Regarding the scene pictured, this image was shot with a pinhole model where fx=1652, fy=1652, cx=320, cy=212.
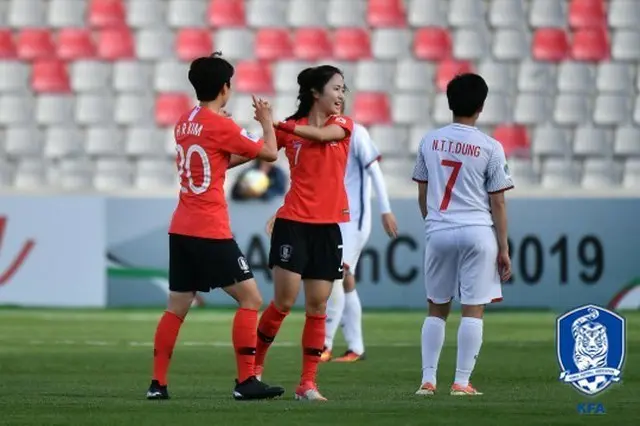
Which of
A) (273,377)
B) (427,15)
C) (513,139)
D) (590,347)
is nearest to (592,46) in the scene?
(513,139)

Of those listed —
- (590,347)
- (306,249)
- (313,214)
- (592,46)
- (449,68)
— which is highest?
(592,46)

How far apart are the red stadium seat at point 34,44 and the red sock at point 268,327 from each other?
12.6 metres

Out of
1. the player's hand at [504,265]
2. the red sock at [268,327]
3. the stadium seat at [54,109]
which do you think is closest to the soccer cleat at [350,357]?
the red sock at [268,327]

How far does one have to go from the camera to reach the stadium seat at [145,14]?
21.3 m

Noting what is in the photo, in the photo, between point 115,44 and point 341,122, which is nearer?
point 341,122

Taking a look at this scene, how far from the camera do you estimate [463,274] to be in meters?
9.25

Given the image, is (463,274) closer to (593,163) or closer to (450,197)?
(450,197)

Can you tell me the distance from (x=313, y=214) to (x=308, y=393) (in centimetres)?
97

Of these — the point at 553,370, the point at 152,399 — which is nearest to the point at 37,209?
the point at 553,370

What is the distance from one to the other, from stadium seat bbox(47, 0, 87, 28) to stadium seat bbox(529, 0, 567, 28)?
580 centimetres

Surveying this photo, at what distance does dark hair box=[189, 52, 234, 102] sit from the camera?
872 cm

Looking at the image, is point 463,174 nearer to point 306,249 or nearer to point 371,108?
point 306,249

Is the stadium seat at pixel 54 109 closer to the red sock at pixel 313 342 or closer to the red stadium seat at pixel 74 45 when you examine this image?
the red stadium seat at pixel 74 45

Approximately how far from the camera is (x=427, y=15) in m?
21.0
